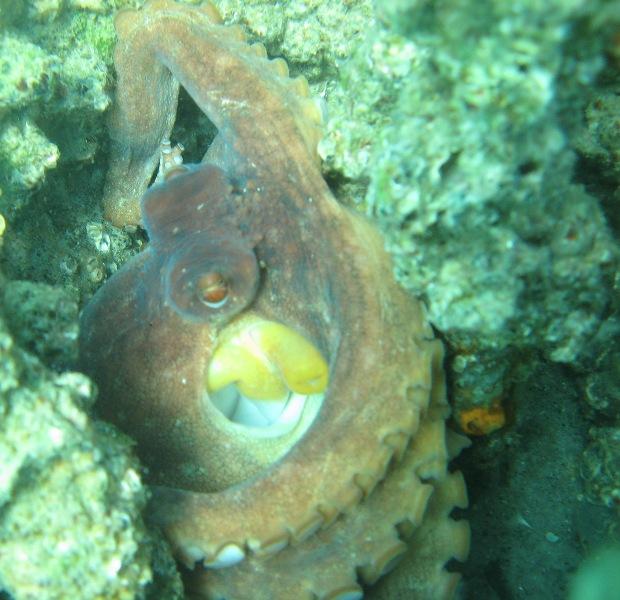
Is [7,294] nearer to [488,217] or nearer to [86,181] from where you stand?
[86,181]

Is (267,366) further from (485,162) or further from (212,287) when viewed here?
(485,162)

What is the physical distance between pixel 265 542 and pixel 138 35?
2.61m

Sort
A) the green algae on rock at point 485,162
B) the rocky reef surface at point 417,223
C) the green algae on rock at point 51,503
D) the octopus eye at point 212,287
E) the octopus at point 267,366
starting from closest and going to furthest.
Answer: the green algae on rock at point 485,162
the rocky reef surface at point 417,223
the green algae on rock at point 51,503
the octopus at point 267,366
the octopus eye at point 212,287

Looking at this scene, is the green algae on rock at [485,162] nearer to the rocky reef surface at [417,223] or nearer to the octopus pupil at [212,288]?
the rocky reef surface at [417,223]

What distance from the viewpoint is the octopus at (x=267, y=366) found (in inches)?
81.9

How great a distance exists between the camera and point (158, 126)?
10.7 feet

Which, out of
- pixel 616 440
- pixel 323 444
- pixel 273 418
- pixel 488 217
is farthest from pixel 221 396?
pixel 616 440

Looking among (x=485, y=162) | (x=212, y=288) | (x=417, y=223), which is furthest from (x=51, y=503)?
(x=485, y=162)

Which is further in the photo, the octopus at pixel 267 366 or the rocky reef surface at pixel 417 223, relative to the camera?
the octopus at pixel 267 366

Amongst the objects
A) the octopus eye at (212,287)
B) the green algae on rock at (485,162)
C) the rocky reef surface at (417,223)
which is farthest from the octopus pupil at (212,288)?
the green algae on rock at (485,162)

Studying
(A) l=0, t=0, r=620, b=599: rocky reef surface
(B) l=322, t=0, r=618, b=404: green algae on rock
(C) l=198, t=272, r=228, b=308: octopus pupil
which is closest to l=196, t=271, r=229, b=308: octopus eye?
(C) l=198, t=272, r=228, b=308: octopus pupil

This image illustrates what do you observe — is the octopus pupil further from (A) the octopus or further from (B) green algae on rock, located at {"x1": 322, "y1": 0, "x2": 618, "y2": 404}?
(B) green algae on rock, located at {"x1": 322, "y1": 0, "x2": 618, "y2": 404}

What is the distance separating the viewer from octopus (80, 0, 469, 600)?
208 cm

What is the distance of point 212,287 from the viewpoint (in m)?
2.39
